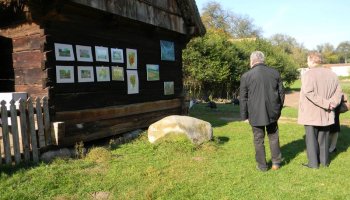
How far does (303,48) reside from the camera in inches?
3863

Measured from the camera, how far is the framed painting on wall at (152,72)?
10.3 metres

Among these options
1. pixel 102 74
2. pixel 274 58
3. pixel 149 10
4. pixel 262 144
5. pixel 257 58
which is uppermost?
pixel 149 10

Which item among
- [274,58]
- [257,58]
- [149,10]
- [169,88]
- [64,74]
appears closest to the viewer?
[257,58]

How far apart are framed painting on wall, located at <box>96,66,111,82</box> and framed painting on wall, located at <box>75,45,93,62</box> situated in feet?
1.12

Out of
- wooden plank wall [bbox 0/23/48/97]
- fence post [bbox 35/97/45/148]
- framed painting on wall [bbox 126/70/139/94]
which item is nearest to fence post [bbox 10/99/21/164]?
fence post [bbox 35/97/45/148]

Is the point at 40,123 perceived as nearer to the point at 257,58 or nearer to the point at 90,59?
the point at 90,59

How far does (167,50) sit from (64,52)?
14.2 feet

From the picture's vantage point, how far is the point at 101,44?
854 centimetres

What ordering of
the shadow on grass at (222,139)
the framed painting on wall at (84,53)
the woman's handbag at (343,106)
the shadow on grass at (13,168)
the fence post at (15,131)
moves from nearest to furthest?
1. the shadow on grass at (13,168)
2. the fence post at (15,131)
3. the woman's handbag at (343,106)
4. the framed painting on wall at (84,53)
5. the shadow on grass at (222,139)

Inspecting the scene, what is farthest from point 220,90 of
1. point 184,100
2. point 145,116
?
point 145,116

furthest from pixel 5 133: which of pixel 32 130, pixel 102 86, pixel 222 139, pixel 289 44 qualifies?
pixel 289 44

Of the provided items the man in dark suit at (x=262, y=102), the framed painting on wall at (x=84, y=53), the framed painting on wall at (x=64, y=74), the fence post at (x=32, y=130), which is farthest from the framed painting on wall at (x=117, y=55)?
the man in dark suit at (x=262, y=102)

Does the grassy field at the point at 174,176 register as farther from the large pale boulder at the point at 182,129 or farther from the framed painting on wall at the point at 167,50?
the framed painting on wall at the point at 167,50

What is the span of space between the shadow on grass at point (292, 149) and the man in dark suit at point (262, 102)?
2.57 feet
